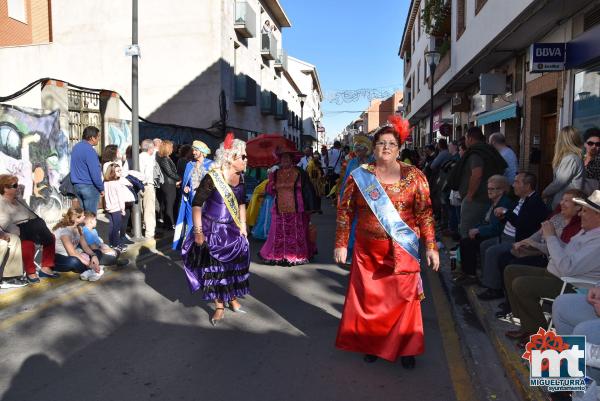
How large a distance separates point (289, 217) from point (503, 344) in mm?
4220

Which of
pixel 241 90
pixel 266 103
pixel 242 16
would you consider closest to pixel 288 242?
pixel 241 90

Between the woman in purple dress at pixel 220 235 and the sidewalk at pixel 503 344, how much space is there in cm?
228

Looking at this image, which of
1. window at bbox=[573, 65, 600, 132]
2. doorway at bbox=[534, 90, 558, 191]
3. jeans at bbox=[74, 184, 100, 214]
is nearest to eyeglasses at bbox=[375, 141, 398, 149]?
jeans at bbox=[74, 184, 100, 214]

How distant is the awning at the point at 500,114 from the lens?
1216cm

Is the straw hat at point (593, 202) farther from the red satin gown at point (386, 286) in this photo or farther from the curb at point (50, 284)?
the curb at point (50, 284)

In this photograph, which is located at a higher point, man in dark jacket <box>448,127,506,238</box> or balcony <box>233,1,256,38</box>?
balcony <box>233,1,256,38</box>

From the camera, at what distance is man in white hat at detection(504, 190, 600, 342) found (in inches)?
138

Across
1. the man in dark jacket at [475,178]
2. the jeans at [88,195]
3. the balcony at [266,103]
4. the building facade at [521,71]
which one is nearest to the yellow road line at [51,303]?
the jeans at [88,195]

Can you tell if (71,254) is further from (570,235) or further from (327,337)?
(570,235)

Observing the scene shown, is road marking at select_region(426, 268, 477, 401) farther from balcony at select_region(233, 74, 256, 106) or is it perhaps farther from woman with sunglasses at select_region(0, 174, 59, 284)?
balcony at select_region(233, 74, 256, 106)

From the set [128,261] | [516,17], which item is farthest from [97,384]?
[516,17]

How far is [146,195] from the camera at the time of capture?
9484mm

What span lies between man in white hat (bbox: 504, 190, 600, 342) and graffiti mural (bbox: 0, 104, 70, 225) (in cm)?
820

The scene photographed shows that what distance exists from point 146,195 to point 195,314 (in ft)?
15.7
